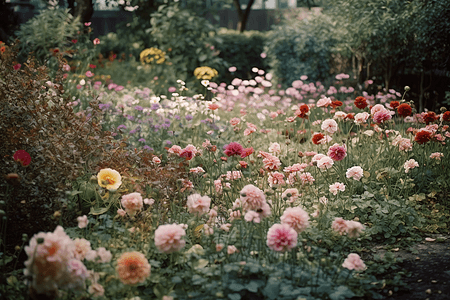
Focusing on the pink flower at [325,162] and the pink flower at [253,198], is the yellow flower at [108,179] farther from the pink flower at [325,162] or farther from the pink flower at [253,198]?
the pink flower at [325,162]

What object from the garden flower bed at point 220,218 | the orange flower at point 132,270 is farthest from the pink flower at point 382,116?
the orange flower at point 132,270

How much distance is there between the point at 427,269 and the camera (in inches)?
97.9

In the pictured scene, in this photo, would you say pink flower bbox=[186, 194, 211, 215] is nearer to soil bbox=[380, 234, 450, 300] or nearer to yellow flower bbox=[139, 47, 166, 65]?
soil bbox=[380, 234, 450, 300]

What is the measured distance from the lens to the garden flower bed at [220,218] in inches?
76.5

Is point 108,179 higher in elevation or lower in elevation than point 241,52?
lower

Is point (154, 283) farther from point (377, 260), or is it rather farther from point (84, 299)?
point (377, 260)

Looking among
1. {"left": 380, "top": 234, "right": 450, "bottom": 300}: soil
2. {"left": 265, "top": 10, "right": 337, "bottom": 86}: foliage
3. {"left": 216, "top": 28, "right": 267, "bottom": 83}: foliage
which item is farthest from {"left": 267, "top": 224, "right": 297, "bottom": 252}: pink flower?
{"left": 216, "top": 28, "right": 267, "bottom": 83}: foliage

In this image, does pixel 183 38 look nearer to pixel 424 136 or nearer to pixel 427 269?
pixel 424 136

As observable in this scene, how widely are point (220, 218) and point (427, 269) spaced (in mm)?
1458

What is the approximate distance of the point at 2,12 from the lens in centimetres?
841

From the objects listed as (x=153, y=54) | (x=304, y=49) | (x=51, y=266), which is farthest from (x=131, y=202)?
(x=304, y=49)

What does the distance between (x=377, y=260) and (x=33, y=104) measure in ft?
8.87

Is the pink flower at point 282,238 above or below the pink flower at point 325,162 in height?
below

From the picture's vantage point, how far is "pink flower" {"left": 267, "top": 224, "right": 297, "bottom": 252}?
193 cm
